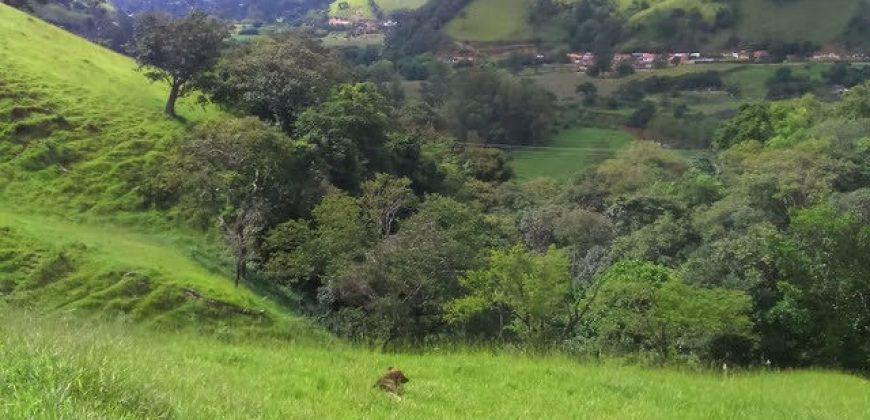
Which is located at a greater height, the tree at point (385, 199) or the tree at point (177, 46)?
the tree at point (177, 46)

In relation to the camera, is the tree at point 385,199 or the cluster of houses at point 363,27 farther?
the cluster of houses at point 363,27

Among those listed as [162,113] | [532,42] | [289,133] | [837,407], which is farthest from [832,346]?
[532,42]

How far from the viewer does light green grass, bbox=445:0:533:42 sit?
158 meters

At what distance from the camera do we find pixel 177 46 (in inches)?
1609

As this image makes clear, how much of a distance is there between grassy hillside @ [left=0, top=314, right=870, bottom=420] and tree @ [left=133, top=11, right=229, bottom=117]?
109 ft

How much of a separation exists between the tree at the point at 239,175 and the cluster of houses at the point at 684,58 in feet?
368

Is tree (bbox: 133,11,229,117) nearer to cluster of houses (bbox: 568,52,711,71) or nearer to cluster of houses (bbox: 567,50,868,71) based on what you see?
cluster of houses (bbox: 567,50,868,71)

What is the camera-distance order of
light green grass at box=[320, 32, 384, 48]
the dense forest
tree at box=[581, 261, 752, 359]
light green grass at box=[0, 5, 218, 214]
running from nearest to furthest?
tree at box=[581, 261, 752, 359] < the dense forest < light green grass at box=[0, 5, 218, 214] < light green grass at box=[320, 32, 384, 48]

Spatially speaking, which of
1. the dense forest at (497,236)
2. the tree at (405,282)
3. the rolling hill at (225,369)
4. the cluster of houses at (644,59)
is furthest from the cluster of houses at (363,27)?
Answer: the rolling hill at (225,369)

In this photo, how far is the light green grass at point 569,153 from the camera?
284ft

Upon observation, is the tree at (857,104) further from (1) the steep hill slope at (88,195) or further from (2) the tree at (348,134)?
(1) the steep hill slope at (88,195)

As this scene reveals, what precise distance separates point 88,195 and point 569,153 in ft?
222

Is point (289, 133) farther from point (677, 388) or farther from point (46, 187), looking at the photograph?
point (677, 388)

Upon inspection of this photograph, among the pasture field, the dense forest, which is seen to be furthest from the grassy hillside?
the pasture field
